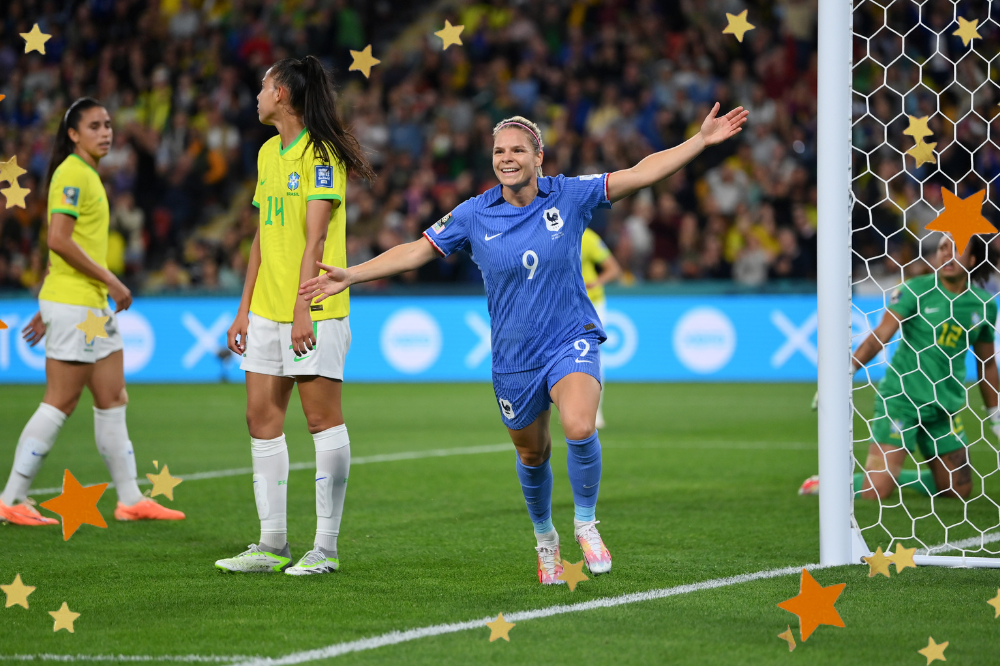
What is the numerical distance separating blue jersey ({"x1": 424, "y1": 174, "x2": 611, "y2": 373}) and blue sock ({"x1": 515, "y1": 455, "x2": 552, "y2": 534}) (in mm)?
409

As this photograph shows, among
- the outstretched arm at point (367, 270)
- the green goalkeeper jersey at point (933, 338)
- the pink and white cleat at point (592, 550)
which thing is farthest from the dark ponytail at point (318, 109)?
the green goalkeeper jersey at point (933, 338)

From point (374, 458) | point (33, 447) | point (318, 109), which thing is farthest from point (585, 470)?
point (374, 458)

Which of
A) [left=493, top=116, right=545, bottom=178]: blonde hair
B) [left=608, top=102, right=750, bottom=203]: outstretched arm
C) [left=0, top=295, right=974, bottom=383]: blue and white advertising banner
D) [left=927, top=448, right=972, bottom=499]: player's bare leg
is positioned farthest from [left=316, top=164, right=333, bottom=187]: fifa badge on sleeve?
[left=0, top=295, right=974, bottom=383]: blue and white advertising banner

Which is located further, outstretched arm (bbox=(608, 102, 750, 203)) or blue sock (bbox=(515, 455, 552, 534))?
blue sock (bbox=(515, 455, 552, 534))

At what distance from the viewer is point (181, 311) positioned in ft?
52.0

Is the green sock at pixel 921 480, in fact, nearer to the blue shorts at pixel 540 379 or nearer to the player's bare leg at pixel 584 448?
the player's bare leg at pixel 584 448

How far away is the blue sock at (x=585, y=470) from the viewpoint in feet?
14.4

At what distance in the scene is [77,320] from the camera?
5863 mm

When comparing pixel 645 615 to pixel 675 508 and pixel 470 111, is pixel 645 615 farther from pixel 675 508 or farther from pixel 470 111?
pixel 470 111

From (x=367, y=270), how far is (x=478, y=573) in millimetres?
1294

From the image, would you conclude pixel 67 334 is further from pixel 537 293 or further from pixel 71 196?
pixel 537 293

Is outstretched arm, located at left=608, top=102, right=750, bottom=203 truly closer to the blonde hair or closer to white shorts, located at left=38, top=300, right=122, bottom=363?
the blonde hair

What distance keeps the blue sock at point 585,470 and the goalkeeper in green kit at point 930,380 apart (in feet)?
A: 8.49

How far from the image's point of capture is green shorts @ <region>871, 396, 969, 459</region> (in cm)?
675
